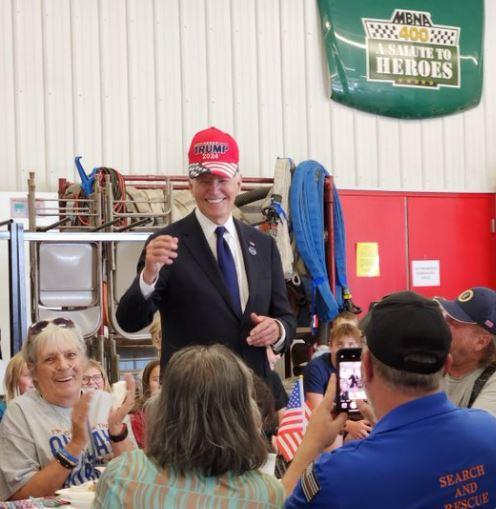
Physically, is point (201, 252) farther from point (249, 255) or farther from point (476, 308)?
point (476, 308)

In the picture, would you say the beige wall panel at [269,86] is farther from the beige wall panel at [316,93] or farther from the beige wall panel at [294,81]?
the beige wall panel at [316,93]

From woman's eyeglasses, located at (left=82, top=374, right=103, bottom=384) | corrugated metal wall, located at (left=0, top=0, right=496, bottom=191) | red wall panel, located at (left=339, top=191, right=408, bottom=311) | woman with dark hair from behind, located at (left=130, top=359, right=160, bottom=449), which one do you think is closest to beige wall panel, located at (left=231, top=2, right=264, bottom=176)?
corrugated metal wall, located at (left=0, top=0, right=496, bottom=191)

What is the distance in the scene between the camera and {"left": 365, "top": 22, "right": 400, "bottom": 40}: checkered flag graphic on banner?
29.8ft

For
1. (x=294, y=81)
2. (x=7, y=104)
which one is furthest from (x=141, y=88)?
(x=294, y=81)

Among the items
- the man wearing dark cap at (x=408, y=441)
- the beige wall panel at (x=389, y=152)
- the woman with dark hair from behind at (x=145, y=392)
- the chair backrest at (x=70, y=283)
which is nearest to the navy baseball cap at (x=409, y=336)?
the man wearing dark cap at (x=408, y=441)

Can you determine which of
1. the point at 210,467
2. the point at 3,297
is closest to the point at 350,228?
the point at 3,297

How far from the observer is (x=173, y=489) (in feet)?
6.02

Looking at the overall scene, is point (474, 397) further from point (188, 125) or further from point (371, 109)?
point (371, 109)

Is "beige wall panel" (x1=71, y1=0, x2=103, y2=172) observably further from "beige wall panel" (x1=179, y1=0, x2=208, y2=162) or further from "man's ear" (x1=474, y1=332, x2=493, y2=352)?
"man's ear" (x1=474, y1=332, x2=493, y2=352)

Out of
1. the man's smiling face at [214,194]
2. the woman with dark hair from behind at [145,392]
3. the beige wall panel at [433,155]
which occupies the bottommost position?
the woman with dark hair from behind at [145,392]

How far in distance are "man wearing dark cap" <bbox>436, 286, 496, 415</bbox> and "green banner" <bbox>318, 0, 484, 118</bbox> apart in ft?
20.0

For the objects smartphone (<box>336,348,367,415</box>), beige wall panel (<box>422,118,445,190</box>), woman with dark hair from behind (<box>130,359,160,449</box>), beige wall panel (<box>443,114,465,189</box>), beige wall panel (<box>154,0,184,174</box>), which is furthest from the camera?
beige wall panel (<box>443,114,465,189</box>)

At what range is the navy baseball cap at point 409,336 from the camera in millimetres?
1750

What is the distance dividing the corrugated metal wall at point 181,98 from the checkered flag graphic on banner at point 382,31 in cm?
59
